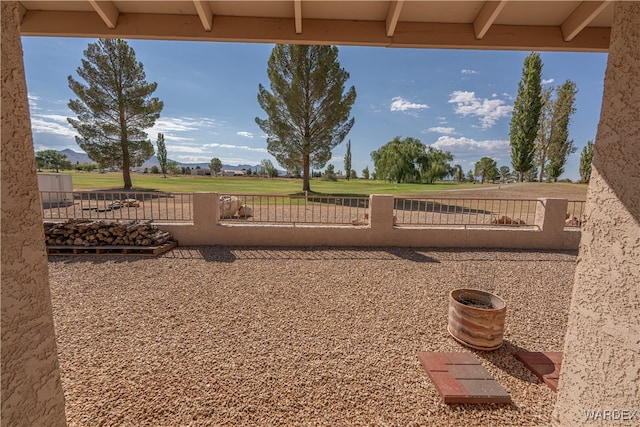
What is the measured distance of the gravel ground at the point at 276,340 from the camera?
235 cm

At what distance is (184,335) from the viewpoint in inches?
133

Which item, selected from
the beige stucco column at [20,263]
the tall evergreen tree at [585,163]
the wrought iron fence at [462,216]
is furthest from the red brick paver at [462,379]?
the tall evergreen tree at [585,163]

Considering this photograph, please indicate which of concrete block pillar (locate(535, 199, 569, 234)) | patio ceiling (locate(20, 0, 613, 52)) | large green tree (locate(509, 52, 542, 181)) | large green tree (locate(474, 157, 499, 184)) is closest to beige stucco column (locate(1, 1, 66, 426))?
patio ceiling (locate(20, 0, 613, 52))

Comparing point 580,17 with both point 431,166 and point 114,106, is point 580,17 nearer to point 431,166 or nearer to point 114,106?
point 114,106

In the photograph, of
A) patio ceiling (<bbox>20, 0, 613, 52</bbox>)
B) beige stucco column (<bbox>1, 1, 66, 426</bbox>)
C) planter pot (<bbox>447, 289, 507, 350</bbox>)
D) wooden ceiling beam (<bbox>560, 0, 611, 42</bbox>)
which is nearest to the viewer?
beige stucco column (<bbox>1, 1, 66, 426</bbox>)

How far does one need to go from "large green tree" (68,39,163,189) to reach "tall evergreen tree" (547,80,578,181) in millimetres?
40285

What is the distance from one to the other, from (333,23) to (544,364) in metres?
4.17

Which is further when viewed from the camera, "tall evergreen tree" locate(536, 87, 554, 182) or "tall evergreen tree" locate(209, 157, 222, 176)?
"tall evergreen tree" locate(209, 157, 222, 176)

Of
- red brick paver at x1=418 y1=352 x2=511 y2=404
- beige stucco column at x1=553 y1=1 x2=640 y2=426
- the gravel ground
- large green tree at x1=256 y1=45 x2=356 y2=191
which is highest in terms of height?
large green tree at x1=256 y1=45 x2=356 y2=191

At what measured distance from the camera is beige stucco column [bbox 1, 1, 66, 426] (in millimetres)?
1226

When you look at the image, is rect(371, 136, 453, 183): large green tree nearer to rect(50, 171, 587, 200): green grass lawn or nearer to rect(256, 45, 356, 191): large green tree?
rect(50, 171, 587, 200): green grass lawn

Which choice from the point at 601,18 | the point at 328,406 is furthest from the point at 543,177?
the point at 328,406

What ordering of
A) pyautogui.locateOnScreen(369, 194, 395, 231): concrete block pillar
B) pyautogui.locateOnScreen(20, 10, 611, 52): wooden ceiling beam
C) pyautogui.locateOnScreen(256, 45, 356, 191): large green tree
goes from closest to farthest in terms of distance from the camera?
pyautogui.locateOnScreen(20, 10, 611, 52): wooden ceiling beam
pyautogui.locateOnScreen(369, 194, 395, 231): concrete block pillar
pyautogui.locateOnScreen(256, 45, 356, 191): large green tree

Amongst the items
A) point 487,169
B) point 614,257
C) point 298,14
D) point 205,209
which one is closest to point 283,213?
point 205,209
